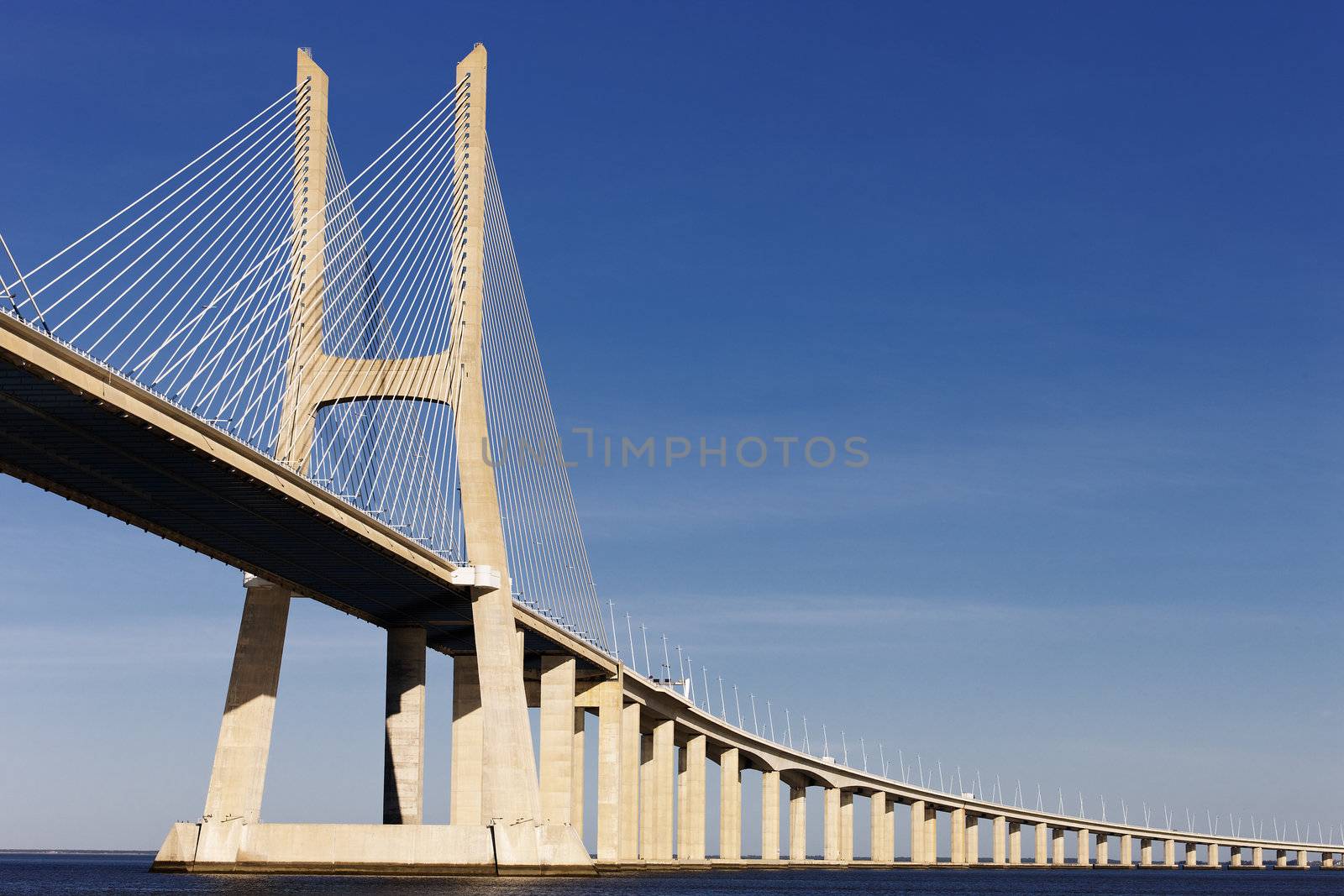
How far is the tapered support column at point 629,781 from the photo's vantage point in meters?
74.8

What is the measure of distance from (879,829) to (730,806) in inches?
1068

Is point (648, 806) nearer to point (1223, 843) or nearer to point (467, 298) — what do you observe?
point (467, 298)

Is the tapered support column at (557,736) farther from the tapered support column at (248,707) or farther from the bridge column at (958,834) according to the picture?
the bridge column at (958,834)

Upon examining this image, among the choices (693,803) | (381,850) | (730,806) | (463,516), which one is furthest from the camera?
(730,806)

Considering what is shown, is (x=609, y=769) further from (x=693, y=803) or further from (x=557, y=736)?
(x=693, y=803)

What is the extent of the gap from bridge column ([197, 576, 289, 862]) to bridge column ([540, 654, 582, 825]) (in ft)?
53.3

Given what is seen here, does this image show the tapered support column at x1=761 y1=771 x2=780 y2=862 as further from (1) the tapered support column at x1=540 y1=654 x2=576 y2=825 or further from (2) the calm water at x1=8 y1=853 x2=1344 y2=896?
(1) the tapered support column at x1=540 y1=654 x2=576 y2=825

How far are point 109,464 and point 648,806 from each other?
175 feet

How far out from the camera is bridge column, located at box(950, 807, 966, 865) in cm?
13560

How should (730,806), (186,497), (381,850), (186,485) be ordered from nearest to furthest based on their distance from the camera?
1. (186,485)
2. (186,497)
3. (381,850)
4. (730,806)

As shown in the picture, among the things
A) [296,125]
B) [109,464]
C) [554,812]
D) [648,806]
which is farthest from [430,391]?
[648,806]

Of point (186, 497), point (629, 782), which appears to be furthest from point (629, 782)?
point (186, 497)

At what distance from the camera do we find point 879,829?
12331 cm

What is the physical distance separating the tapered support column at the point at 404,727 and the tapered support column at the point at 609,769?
14.8 meters
